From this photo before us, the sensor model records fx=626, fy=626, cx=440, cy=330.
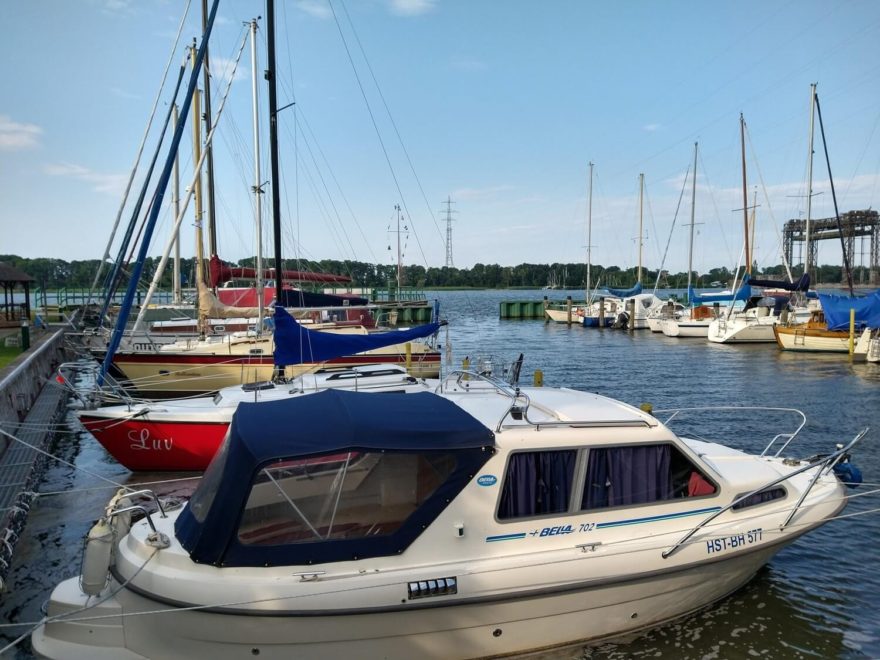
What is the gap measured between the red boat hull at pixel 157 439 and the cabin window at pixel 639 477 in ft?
25.3

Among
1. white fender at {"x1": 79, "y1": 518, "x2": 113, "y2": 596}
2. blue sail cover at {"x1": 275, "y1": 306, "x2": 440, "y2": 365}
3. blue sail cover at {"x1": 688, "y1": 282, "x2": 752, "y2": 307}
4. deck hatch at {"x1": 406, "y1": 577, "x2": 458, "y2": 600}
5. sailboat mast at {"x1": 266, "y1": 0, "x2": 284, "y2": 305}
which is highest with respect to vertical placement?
sailboat mast at {"x1": 266, "y1": 0, "x2": 284, "y2": 305}

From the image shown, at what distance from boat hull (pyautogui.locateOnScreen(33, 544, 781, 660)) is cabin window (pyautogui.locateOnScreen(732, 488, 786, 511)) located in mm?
851

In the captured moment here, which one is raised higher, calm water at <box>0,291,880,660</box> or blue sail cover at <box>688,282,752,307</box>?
blue sail cover at <box>688,282,752,307</box>

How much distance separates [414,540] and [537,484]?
1280mm

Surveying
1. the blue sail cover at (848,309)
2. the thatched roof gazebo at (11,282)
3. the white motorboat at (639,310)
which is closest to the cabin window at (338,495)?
the thatched roof gazebo at (11,282)

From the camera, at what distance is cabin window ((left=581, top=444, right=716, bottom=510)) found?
19.7 ft

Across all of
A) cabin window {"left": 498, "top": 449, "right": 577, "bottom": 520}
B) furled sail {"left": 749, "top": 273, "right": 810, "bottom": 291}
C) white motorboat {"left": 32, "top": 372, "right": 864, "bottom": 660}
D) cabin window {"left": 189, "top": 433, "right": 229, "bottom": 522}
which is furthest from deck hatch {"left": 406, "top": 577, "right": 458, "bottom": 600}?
furled sail {"left": 749, "top": 273, "right": 810, "bottom": 291}

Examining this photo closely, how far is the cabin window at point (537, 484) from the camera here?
5.73 meters

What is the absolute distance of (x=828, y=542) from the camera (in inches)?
354

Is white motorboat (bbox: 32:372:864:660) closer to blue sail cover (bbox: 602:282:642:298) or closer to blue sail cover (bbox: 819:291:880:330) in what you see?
blue sail cover (bbox: 819:291:880:330)

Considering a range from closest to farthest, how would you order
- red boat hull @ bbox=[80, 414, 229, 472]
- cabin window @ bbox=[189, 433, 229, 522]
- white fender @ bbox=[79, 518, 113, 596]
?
white fender @ bbox=[79, 518, 113, 596] → cabin window @ bbox=[189, 433, 229, 522] → red boat hull @ bbox=[80, 414, 229, 472]

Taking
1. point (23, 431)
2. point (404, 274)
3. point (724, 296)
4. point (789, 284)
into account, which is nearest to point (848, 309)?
point (789, 284)

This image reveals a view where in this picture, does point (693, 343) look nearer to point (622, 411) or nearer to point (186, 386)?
point (186, 386)

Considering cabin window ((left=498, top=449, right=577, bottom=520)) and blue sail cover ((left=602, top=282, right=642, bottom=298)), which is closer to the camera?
cabin window ((left=498, top=449, right=577, bottom=520))
